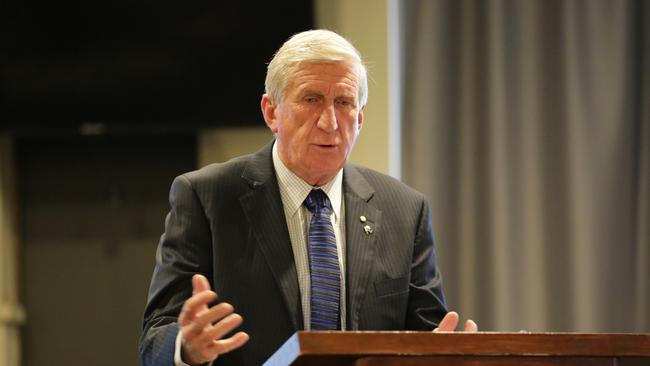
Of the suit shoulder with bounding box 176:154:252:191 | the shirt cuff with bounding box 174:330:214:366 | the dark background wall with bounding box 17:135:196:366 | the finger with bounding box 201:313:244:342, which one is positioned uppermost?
the suit shoulder with bounding box 176:154:252:191

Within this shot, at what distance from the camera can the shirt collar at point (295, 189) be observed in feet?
9.77

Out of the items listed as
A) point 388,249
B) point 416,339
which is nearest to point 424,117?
point 388,249

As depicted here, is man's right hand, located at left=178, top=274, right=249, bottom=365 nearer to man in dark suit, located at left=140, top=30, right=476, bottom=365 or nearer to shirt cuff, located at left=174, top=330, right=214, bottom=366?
shirt cuff, located at left=174, top=330, right=214, bottom=366

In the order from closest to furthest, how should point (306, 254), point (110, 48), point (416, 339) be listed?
point (416, 339), point (306, 254), point (110, 48)

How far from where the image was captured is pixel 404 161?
16.9ft

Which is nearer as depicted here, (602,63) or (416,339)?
(416,339)

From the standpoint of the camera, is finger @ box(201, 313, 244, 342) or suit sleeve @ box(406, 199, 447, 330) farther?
suit sleeve @ box(406, 199, 447, 330)

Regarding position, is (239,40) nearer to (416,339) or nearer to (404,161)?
(404,161)

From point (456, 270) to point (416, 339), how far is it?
10.6 feet

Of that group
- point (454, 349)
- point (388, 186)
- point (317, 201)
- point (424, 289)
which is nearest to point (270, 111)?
Answer: point (317, 201)

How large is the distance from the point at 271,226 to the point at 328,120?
319 millimetres

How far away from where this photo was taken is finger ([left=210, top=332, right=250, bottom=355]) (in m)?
2.27

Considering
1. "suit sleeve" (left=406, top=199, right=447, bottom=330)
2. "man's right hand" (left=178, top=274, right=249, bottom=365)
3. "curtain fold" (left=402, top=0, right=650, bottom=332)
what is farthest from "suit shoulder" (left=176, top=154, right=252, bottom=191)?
"curtain fold" (left=402, top=0, right=650, bottom=332)

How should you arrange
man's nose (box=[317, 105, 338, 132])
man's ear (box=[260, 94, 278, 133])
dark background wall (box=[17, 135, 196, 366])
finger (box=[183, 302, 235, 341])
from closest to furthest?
finger (box=[183, 302, 235, 341]), man's nose (box=[317, 105, 338, 132]), man's ear (box=[260, 94, 278, 133]), dark background wall (box=[17, 135, 196, 366])
